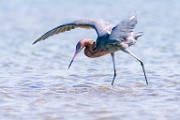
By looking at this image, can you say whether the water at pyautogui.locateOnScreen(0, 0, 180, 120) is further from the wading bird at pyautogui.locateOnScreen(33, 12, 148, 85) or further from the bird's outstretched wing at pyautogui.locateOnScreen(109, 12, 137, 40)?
the bird's outstretched wing at pyautogui.locateOnScreen(109, 12, 137, 40)

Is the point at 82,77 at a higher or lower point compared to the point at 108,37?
lower

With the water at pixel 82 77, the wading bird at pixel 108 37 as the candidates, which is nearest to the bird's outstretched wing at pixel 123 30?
the wading bird at pixel 108 37

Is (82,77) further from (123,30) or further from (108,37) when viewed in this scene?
(123,30)

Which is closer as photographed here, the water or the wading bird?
the water

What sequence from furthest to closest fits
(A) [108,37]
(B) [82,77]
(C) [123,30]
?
1. (B) [82,77]
2. (A) [108,37]
3. (C) [123,30]

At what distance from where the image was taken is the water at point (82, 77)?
868 cm

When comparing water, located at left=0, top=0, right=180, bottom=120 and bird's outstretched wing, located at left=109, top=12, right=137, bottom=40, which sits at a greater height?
bird's outstretched wing, located at left=109, top=12, right=137, bottom=40

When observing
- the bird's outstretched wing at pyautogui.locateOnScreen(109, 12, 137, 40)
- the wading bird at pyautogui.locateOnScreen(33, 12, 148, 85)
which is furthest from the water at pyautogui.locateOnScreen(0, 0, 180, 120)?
the bird's outstretched wing at pyautogui.locateOnScreen(109, 12, 137, 40)

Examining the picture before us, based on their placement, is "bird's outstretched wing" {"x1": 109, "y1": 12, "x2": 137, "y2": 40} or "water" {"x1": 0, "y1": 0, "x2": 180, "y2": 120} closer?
"water" {"x1": 0, "y1": 0, "x2": 180, "y2": 120}

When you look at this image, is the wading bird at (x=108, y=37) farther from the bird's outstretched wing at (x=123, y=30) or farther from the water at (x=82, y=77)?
the water at (x=82, y=77)

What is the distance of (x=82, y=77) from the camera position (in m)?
11.4

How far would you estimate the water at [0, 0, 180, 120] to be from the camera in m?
8.68

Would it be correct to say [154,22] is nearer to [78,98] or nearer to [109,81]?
[109,81]

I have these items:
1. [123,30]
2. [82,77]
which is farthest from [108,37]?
[82,77]
